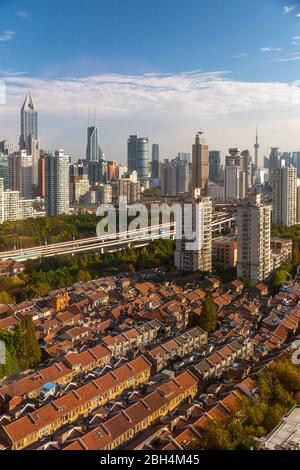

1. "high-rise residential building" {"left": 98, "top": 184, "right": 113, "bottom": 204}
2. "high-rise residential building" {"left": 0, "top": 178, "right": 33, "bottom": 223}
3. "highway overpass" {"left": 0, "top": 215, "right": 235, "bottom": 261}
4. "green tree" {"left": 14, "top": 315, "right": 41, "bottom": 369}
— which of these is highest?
"high-rise residential building" {"left": 98, "top": 184, "right": 113, "bottom": 204}

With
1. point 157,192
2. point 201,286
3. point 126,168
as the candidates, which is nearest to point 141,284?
point 201,286

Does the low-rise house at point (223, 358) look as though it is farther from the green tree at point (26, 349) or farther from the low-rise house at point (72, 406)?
Answer: the green tree at point (26, 349)

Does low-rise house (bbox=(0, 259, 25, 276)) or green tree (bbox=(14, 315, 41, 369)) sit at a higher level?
low-rise house (bbox=(0, 259, 25, 276))

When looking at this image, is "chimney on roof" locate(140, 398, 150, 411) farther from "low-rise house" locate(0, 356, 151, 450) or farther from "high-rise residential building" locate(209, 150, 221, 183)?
"high-rise residential building" locate(209, 150, 221, 183)

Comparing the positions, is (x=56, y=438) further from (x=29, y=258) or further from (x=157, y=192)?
(x=157, y=192)

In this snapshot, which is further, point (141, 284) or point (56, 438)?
point (141, 284)

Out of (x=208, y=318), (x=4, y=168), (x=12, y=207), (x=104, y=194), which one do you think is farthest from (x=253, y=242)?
(x=104, y=194)

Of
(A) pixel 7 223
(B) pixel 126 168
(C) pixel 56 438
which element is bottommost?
(C) pixel 56 438

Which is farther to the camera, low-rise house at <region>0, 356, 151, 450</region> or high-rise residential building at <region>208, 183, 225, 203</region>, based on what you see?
high-rise residential building at <region>208, 183, 225, 203</region>

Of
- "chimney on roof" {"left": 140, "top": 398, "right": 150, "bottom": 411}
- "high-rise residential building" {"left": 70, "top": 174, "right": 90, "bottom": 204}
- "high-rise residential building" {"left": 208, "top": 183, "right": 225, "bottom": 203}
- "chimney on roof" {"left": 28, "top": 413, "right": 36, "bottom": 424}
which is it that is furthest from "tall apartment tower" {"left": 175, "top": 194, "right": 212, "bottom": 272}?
"high-rise residential building" {"left": 208, "top": 183, "right": 225, "bottom": 203}
